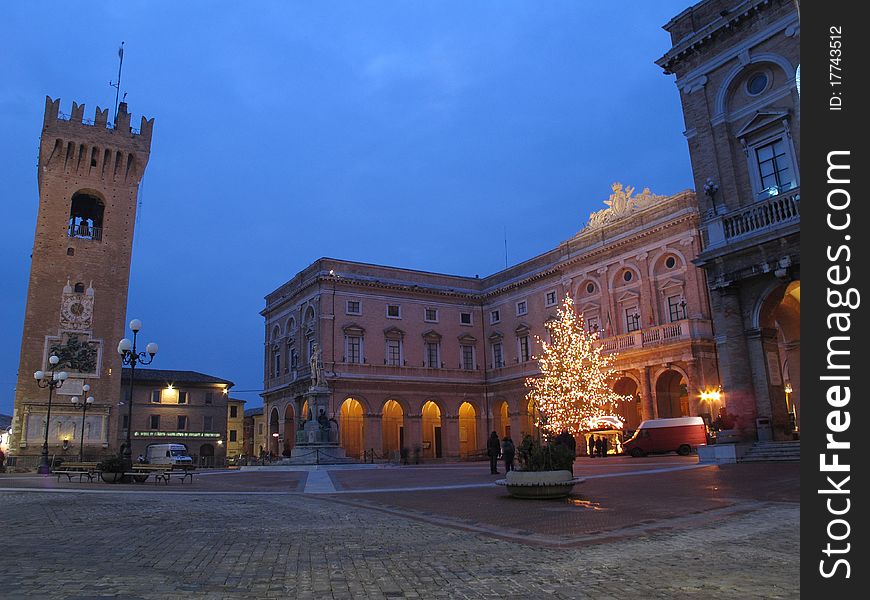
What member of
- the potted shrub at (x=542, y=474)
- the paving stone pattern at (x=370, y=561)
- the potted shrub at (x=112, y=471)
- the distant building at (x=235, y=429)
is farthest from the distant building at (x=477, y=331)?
the paving stone pattern at (x=370, y=561)

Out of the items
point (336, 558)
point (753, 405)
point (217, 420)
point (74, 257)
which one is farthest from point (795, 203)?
point (217, 420)

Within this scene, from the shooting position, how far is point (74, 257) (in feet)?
157

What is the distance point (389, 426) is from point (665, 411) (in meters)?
23.8

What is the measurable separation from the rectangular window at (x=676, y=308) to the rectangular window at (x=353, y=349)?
76.9ft

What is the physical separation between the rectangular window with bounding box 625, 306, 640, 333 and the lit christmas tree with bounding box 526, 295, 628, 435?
8.89ft

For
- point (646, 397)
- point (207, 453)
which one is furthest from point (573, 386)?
point (207, 453)

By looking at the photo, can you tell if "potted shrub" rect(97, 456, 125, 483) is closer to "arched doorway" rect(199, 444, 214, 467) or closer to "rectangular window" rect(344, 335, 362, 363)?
"rectangular window" rect(344, 335, 362, 363)

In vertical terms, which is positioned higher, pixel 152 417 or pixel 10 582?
pixel 152 417

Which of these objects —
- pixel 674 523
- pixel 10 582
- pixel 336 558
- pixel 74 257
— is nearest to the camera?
pixel 10 582

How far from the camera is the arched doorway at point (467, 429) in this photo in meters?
53.0

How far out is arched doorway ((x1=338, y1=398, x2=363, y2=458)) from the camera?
50188mm

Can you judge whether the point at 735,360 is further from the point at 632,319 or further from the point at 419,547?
the point at 632,319

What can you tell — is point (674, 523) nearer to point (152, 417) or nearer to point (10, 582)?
point (10, 582)

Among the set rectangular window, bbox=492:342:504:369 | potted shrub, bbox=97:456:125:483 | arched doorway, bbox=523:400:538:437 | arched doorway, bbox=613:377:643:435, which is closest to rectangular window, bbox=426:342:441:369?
rectangular window, bbox=492:342:504:369
